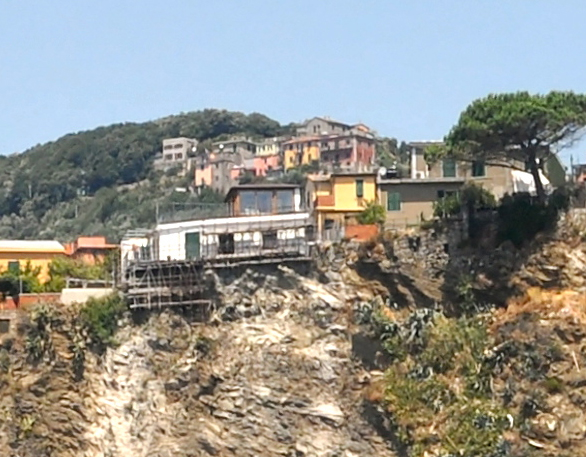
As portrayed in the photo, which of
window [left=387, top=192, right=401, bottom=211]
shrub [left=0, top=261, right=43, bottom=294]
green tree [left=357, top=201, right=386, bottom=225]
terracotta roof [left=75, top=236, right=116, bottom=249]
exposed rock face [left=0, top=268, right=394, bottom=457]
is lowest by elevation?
exposed rock face [left=0, top=268, right=394, bottom=457]

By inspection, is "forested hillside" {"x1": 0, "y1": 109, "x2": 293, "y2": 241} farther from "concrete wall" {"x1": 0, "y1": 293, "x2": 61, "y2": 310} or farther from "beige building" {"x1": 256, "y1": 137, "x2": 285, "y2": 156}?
"concrete wall" {"x1": 0, "y1": 293, "x2": 61, "y2": 310}

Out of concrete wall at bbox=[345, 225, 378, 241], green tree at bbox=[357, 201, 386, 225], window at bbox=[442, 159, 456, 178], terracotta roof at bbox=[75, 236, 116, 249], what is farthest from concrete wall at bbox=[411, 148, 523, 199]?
terracotta roof at bbox=[75, 236, 116, 249]

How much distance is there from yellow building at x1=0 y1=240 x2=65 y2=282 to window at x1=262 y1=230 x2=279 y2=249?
1548 centimetres

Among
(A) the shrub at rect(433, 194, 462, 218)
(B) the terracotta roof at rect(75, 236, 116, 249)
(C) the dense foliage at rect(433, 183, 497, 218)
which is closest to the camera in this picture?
(C) the dense foliage at rect(433, 183, 497, 218)

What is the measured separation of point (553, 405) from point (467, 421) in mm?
2629

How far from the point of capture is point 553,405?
44.6 meters

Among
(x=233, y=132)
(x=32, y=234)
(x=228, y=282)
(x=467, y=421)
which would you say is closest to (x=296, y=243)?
(x=228, y=282)

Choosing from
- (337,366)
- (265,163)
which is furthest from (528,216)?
(265,163)

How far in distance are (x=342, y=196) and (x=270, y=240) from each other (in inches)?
171

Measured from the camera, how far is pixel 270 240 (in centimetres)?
5359

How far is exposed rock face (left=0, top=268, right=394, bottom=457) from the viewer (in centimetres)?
4928

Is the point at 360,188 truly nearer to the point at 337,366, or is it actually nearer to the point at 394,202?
the point at 394,202

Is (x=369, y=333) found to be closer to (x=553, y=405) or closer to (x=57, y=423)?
(x=553, y=405)

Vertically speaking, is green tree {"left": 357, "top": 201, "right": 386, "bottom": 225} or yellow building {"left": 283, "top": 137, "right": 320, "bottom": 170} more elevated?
yellow building {"left": 283, "top": 137, "right": 320, "bottom": 170}
